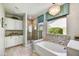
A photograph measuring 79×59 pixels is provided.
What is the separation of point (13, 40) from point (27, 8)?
22.5 inches

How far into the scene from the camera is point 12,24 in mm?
1571

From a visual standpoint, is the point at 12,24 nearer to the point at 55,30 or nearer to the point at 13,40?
the point at 13,40

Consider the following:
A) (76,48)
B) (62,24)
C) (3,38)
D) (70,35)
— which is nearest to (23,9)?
(3,38)

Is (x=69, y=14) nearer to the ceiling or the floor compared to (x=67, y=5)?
nearer to the floor

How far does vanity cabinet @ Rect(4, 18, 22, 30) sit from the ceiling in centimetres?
13

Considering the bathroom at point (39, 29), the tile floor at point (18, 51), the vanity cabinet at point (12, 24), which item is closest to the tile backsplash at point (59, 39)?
the bathroom at point (39, 29)

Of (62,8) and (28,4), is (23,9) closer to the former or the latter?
(28,4)

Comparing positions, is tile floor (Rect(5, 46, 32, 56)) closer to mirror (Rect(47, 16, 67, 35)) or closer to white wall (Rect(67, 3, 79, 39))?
mirror (Rect(47, 16, 67, 35))

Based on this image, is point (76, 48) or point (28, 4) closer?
point (76, 48)

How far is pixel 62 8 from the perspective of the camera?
5.13 ft

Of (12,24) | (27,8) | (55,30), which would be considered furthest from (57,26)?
(12,24)

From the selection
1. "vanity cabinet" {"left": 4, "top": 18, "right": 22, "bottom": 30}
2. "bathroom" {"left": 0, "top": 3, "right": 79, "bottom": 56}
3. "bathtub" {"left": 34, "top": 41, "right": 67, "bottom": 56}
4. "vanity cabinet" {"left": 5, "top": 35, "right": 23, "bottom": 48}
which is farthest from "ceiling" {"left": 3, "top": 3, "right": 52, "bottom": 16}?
"bathtub" {"left": 34, "top": 41, "right": 67, "bottom": 56}

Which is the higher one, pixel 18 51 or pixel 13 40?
pixel 13 40

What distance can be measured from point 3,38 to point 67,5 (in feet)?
3.75
